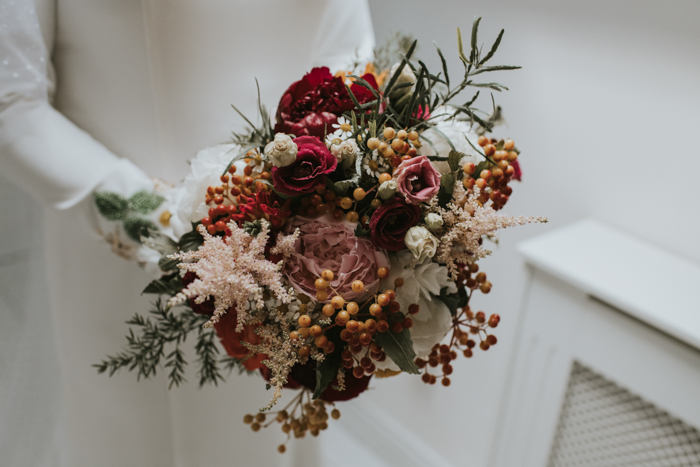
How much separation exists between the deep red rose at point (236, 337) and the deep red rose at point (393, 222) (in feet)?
0.54

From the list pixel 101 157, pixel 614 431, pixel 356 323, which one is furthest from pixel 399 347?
pixel 614 431

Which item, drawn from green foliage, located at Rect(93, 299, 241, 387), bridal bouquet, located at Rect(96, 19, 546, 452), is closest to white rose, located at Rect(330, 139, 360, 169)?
bridal bouquet, located at Rect(96, 19, 546, 452)

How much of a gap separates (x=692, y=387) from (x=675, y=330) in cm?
11

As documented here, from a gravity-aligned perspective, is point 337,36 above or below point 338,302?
above

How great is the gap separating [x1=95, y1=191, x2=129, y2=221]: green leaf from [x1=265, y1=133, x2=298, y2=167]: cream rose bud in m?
0.39

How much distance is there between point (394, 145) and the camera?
51cm

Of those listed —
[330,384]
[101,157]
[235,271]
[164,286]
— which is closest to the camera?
[235,271]

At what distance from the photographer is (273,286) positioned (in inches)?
18.2

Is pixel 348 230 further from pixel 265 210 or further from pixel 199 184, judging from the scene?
pixel 199 184

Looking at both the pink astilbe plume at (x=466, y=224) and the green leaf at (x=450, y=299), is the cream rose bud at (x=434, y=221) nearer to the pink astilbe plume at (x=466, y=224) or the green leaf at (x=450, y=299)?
the pink astilbe plume at (x=466, y=224)

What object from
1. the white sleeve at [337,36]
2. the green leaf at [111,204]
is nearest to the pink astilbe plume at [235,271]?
the green leaf at [111,204]

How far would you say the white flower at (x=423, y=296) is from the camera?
54cm

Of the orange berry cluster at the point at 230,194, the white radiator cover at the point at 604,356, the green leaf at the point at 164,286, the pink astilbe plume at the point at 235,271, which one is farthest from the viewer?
the white radiator cover at the point at 604,356

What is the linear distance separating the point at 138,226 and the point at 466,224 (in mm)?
505
